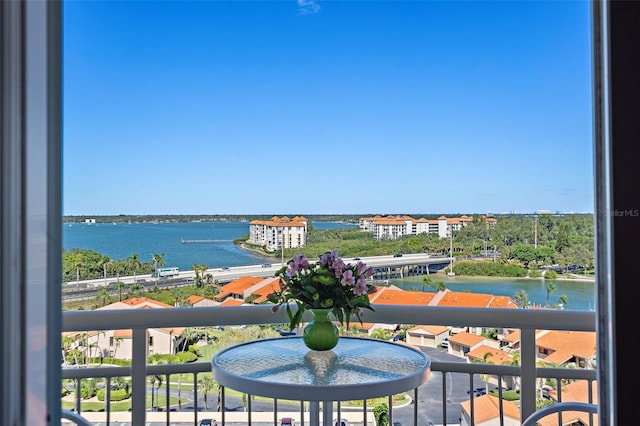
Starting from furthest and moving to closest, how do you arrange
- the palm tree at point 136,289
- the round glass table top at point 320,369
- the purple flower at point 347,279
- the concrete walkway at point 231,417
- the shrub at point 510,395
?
the palm tree at point 136,289 → the concrete walkway at point 231,417 → the shrub at point 510,395 → the purple flower at point 347,279 → the round glass table top at point 320,369

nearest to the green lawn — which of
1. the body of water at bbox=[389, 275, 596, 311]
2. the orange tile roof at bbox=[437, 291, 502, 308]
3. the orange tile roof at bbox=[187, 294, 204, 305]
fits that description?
the orange tile roof at bbox=[187, 294, 204, 305]

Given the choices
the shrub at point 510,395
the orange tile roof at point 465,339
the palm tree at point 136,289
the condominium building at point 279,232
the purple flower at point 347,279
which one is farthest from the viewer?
the condominium building at point 279,232

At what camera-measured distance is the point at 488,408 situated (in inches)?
84.9

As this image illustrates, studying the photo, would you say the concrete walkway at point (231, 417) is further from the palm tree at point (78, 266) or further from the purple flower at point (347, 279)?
the purple flower at point (347, 279)

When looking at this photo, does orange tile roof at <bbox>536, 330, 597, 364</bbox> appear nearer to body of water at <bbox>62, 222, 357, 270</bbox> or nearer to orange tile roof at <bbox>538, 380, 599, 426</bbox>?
orange tile roof at <bbox>538, 380, 599, 426</bbox>

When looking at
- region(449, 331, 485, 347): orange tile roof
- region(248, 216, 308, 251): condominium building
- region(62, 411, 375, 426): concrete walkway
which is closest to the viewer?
region(62, 411, 375, 426): concrete walkway

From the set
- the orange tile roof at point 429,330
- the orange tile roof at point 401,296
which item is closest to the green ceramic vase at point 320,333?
the orange tile roof at point 401,296

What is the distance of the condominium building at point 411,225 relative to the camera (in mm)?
3256

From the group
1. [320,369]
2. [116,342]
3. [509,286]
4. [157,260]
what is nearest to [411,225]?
[509,286]

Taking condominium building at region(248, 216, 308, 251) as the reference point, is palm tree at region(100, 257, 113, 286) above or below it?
below

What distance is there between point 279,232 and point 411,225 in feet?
3.12

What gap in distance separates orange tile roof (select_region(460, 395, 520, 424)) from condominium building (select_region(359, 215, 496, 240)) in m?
1.25

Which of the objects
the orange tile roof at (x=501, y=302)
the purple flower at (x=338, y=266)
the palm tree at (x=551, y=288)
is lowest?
the orange tile roof at (x=501, y=302)

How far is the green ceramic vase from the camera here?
1898 mm
